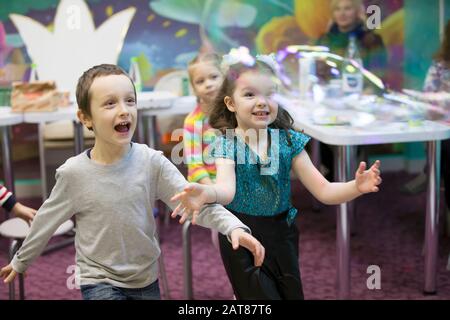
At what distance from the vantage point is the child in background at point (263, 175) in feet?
4.94

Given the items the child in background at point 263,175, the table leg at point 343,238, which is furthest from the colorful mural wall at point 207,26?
the child in background at point 263,175

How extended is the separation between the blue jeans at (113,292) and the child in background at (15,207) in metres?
0.28

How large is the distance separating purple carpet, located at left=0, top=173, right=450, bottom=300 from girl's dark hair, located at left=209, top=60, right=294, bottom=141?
25.7 inches

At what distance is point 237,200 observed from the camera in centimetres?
156

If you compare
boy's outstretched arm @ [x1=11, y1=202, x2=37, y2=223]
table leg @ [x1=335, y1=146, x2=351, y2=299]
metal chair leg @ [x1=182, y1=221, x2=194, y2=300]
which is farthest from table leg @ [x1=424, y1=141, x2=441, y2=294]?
boy's outstretched arm @ [x1=11, y1=202, x2=37, y2=223]

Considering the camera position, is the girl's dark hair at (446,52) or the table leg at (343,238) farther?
the girl's dark hair at (446,52)

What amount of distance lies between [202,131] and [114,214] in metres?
0.33

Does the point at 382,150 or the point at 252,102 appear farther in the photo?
the point at 382,150

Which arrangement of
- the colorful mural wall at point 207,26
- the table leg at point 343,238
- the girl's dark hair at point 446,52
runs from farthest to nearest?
the colorful mural wall at point 207,26
the girl's dark hair at point 446,52
the table leg at point 343,238

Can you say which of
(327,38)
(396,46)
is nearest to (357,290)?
(327,38)

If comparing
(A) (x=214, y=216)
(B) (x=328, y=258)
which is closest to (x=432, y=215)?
(B) (x=328, y=258)

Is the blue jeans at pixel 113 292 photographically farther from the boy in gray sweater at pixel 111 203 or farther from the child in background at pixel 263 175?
the child in background at pixel 263 175
